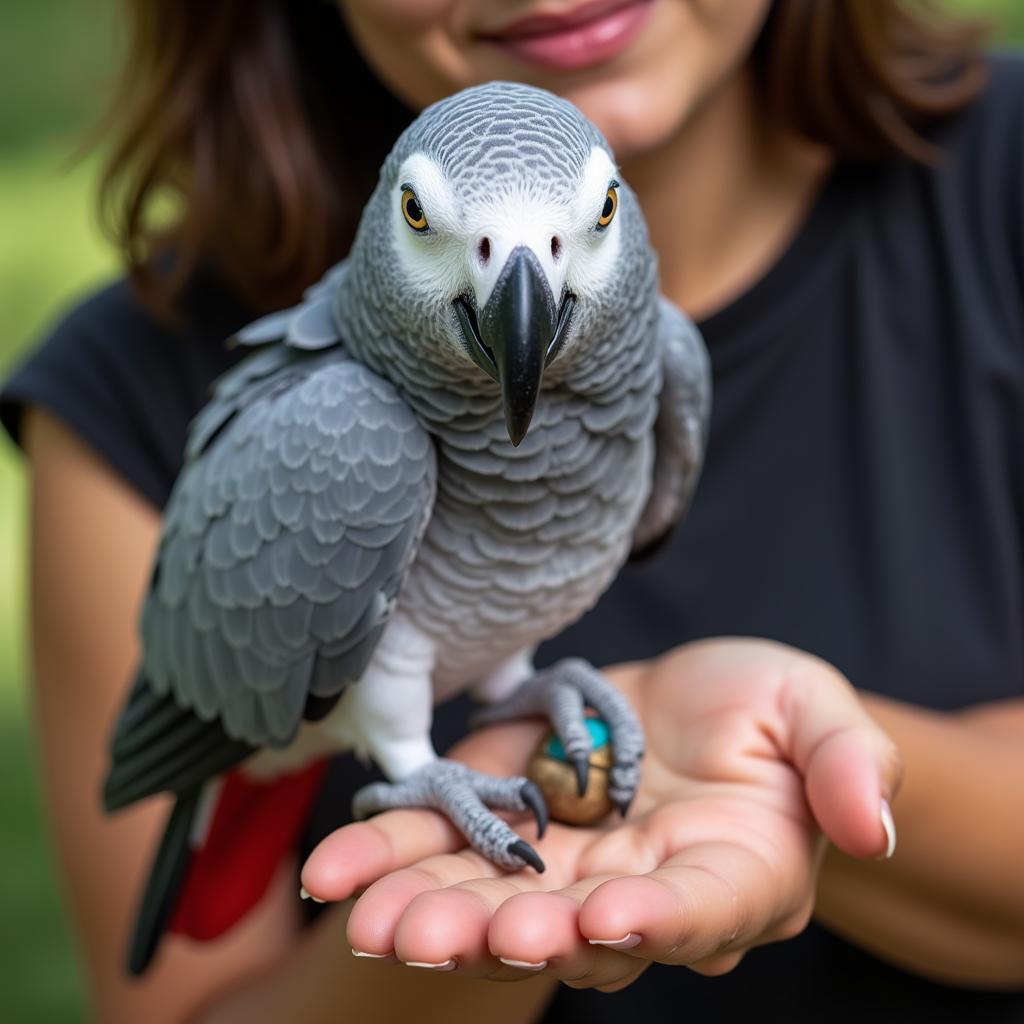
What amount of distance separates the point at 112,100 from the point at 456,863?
0.77 metres

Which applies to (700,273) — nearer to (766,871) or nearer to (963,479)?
(963,479)

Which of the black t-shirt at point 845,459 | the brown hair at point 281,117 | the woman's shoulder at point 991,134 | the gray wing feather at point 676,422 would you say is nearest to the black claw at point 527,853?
the gray wing feather at point 676,422

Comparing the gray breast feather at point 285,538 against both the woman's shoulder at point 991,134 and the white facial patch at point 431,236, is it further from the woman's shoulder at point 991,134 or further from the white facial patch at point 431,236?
the woman's shoulder at point 991,134

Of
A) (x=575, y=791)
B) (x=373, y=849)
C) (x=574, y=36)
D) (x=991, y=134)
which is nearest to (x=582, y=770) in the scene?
(x=575, y=791)

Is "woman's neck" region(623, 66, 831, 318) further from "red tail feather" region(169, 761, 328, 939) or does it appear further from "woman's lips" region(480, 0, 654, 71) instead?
"red tail feather" region(169, 761, 328, 939)

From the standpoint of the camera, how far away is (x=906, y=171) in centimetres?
102

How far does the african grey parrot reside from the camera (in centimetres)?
49

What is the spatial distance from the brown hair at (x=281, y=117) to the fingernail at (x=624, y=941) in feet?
2.01

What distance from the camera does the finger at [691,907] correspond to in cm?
47

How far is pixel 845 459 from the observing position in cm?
99

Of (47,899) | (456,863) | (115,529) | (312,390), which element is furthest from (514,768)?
(47,899)

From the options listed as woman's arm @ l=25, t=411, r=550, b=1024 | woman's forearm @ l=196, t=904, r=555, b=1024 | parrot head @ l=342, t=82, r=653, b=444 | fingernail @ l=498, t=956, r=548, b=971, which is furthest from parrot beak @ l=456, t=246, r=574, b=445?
woman's arm @ l=25, t=411, r=550, b=1024

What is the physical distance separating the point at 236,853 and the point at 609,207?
515 mm

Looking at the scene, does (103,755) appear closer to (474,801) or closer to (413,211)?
(474,801)
